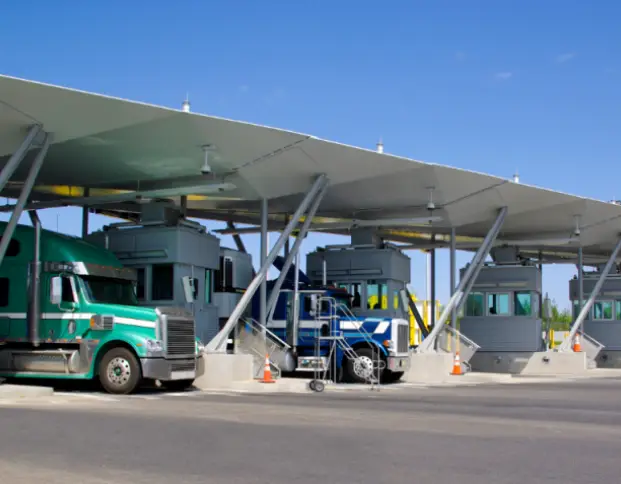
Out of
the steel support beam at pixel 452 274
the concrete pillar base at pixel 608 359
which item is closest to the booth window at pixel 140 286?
the steel support beam at pixel 452 274

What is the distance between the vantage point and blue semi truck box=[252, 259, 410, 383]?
2400 centimetres

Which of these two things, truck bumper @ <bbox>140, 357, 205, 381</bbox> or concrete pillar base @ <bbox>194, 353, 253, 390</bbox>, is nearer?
truck bumper @ <bbox>140, 357, 205, 381</bbox>

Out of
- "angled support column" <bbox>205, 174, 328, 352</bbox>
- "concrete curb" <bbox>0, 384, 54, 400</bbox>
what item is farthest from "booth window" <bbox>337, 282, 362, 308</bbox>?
"concrete curb" <bbox>0, 384, 54, 400</bbox>

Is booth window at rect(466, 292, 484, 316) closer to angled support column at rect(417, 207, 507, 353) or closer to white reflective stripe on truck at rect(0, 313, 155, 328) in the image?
angled support column at rect(417, 207, 507, 353)

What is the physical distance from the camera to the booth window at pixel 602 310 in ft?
132

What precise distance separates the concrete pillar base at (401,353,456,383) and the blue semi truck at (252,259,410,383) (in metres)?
1.23

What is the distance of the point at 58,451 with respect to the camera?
9.56 metres

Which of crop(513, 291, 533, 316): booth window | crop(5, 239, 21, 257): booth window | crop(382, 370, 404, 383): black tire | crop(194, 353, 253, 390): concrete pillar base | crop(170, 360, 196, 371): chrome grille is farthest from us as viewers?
crop(513, 291, 533, 316): booth window

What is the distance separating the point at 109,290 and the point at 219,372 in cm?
331

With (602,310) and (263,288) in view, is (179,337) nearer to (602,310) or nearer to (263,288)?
(263,288)

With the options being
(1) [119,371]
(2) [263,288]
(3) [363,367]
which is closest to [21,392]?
(1) [119,371]

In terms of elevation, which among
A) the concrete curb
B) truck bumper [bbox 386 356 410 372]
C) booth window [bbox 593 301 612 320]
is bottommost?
the concrete curb

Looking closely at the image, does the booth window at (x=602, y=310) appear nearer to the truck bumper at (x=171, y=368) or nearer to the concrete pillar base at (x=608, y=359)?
the concrete pillar base at (x=608, y=359)

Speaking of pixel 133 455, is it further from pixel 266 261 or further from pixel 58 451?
pixel 266 261
